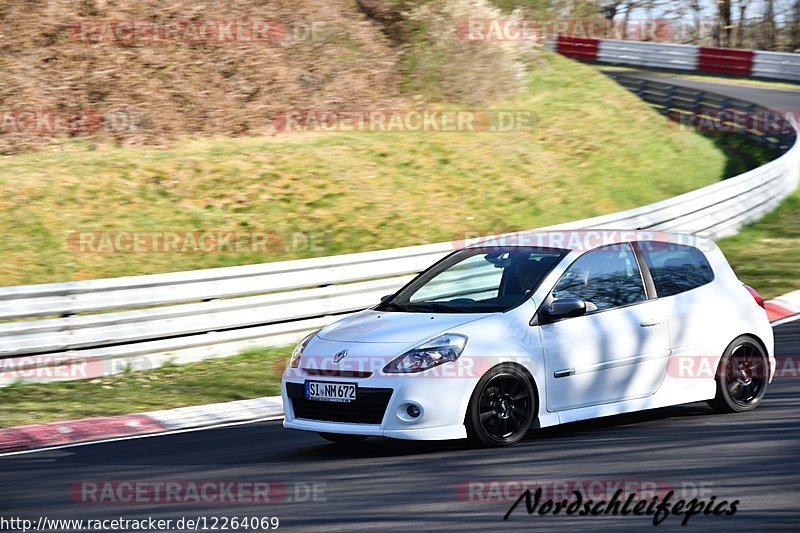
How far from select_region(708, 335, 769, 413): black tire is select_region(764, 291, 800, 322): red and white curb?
4788 millimetres

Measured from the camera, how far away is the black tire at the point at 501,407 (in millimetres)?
7312

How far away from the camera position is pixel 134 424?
9.49 meters

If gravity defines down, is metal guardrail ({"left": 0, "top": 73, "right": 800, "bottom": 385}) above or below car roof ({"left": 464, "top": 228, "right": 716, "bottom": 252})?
below

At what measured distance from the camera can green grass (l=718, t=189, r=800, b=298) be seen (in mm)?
15656

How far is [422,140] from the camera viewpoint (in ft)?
71.8

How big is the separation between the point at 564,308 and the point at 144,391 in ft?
16.3

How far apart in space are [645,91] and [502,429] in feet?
81.5

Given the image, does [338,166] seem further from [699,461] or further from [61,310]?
[699,461]

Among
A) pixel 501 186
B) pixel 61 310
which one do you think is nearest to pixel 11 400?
pixel 61 310
